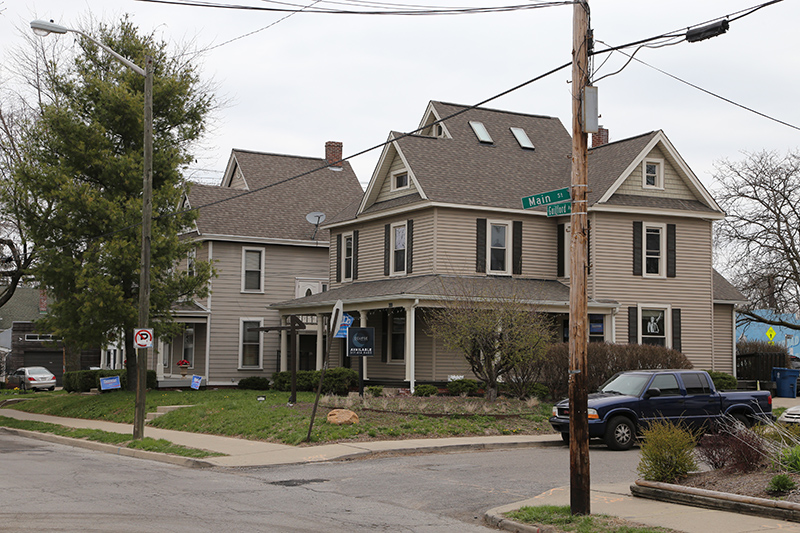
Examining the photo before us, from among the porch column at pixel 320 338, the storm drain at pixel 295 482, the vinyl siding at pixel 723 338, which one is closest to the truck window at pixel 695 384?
the storm drain at pixel 295 482

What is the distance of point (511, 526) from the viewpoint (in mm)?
9828

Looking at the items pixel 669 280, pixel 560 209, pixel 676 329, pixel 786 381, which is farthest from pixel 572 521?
pixel 786 381

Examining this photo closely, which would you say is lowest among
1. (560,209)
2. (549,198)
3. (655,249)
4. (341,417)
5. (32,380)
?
(32,380)

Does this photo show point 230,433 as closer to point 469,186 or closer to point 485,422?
point 485,422

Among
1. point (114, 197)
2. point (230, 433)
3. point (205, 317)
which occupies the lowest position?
point (230, 433)

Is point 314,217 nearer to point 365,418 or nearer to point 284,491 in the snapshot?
point 365,418

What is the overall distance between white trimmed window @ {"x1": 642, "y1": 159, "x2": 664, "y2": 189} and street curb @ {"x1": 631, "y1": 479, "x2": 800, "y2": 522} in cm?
2111

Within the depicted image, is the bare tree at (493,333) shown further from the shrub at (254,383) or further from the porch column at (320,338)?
the shrub at (254,383)

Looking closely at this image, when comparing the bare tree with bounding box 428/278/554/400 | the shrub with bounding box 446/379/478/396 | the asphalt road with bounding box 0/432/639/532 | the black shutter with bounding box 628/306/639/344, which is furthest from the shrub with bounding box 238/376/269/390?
the asphalt road with bounding box 0/432/639/532

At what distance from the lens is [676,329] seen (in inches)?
1195

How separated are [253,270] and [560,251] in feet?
44.8

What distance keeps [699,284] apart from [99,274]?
837 inches

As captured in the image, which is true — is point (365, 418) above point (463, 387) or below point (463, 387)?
below

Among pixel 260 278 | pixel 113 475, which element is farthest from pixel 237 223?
pixel 113 475
